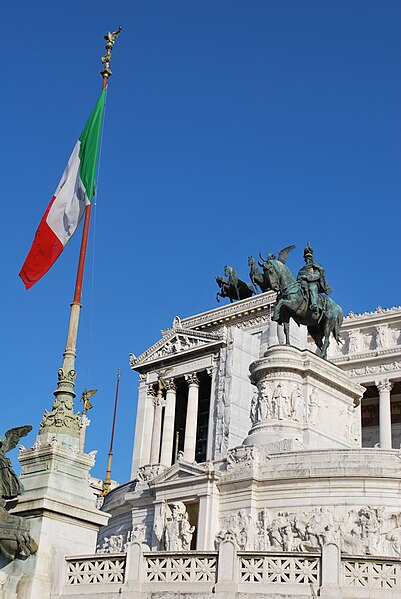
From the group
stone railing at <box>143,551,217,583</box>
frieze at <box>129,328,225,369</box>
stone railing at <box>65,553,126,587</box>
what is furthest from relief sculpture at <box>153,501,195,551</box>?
frieze at <box>129,328,225,369</box>

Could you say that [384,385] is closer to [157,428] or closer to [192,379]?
[192,379]

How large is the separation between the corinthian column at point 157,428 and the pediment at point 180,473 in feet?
117

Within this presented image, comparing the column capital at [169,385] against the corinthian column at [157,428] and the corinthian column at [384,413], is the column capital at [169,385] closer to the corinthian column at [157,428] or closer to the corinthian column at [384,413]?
the corinthian column at [157,428]

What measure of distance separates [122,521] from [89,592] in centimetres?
1689

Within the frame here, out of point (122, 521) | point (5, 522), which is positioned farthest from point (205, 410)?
point (5, 522)

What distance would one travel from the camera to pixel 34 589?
16.2m

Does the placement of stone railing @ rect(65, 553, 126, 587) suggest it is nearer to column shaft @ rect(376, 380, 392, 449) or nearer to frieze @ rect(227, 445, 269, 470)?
frieze @ rect(227, 445, 269, 470)

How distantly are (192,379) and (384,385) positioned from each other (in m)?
13.3

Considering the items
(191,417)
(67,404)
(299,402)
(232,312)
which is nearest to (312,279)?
(299,402)

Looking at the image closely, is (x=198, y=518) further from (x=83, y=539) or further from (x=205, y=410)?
(x=205, y=410)

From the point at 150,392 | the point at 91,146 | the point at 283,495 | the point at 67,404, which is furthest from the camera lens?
the point at 150,392

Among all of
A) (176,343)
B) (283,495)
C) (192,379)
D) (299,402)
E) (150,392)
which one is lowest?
(283,495)

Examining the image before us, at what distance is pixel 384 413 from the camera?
63.0 m

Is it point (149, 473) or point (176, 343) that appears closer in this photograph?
point (149, 473)
